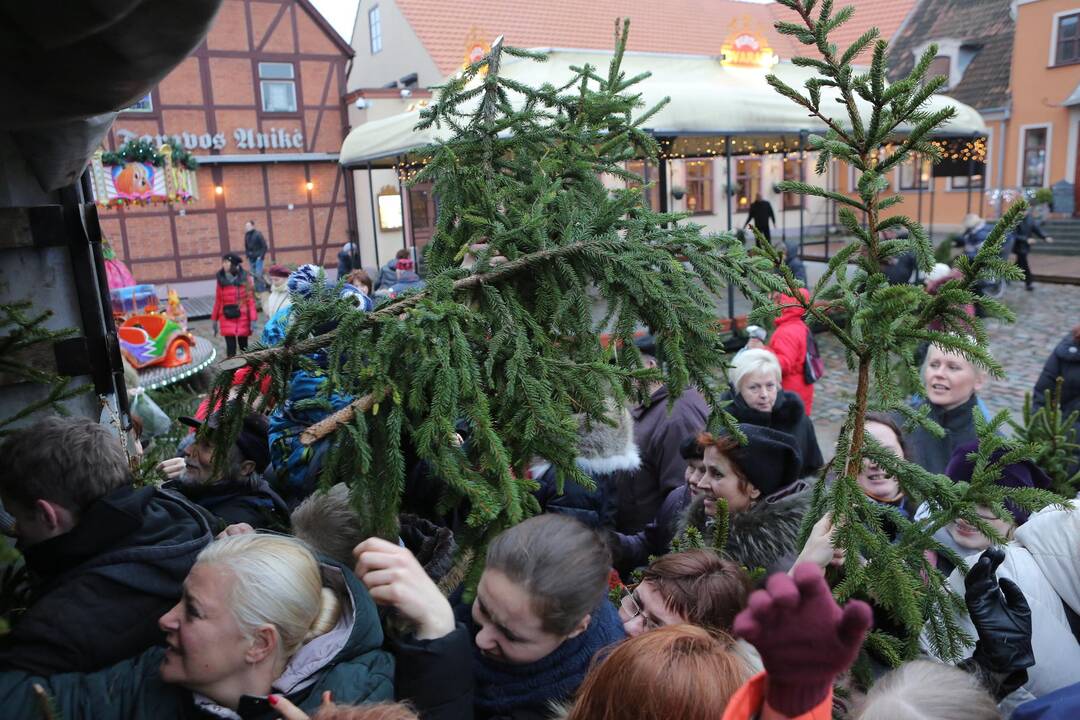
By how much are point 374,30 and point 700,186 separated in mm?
12933

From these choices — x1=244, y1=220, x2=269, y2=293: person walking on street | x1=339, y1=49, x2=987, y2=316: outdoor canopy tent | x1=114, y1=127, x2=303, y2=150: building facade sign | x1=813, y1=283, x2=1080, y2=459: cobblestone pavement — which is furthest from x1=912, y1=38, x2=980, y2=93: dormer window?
x1=244, y1=220, x2=269, y2=293: person walking on street

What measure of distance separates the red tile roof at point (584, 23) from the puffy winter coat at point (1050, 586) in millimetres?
20439

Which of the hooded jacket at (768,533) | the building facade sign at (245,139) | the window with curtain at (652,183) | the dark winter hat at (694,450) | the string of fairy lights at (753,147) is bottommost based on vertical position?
the hooded jacket at (768,533)

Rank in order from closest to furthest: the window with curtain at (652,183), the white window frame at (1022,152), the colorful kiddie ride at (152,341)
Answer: the window with curtain at (652,183) < the colorful kiddie ride at (152,341) < the white window frame at (1022,152)

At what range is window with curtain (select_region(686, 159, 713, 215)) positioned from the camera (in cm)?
2652

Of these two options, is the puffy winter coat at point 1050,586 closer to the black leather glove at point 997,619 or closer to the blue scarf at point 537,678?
the black leather glove at point 997,619

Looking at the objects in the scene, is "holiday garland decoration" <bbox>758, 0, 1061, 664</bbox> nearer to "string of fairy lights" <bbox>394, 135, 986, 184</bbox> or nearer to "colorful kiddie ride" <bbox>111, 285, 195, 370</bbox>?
"colorful kiddie ride" <bbox>111, 285, 195, 370</bbox>

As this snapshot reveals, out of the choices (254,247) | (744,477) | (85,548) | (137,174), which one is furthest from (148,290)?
(254,247)

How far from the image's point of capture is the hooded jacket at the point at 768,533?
2412 millimetres

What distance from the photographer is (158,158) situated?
34.0 ft

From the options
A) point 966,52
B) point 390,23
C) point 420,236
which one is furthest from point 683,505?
point 966,52

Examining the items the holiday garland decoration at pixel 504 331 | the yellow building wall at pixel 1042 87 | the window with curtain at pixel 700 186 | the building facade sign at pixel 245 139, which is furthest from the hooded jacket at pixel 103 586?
the yellow building wall at pixel 1042 87

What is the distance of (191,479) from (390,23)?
984 inches

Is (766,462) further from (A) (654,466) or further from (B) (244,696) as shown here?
(B) (244,696)
